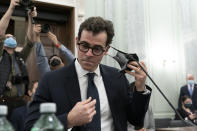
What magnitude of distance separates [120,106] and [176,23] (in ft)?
15.9

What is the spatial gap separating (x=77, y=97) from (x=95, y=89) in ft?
0.34

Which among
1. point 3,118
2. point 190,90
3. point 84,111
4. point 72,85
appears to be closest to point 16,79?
point 72,85

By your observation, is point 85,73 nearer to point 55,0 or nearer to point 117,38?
point 55,0

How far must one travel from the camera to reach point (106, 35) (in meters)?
1.39

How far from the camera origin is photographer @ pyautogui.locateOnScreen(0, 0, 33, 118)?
2.24 metres

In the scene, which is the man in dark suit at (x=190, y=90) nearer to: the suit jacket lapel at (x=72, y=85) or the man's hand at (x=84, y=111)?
the suit jacket lapel at (x=72, y=85)

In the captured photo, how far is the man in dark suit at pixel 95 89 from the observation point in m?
1.24

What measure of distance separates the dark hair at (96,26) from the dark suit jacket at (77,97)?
20cm

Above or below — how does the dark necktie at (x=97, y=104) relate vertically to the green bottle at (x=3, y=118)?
below

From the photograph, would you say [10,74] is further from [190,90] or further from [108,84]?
[190,90]

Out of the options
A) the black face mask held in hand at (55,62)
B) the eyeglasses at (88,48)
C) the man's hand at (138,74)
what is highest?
the eyeglasses at (88,48)

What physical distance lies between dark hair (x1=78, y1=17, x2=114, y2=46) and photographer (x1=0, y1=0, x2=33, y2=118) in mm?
1057

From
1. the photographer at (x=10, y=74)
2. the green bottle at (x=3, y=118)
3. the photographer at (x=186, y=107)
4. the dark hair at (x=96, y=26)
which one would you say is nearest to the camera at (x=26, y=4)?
the photographer at (x=10, y=74)

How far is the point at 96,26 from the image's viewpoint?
1.35 m
